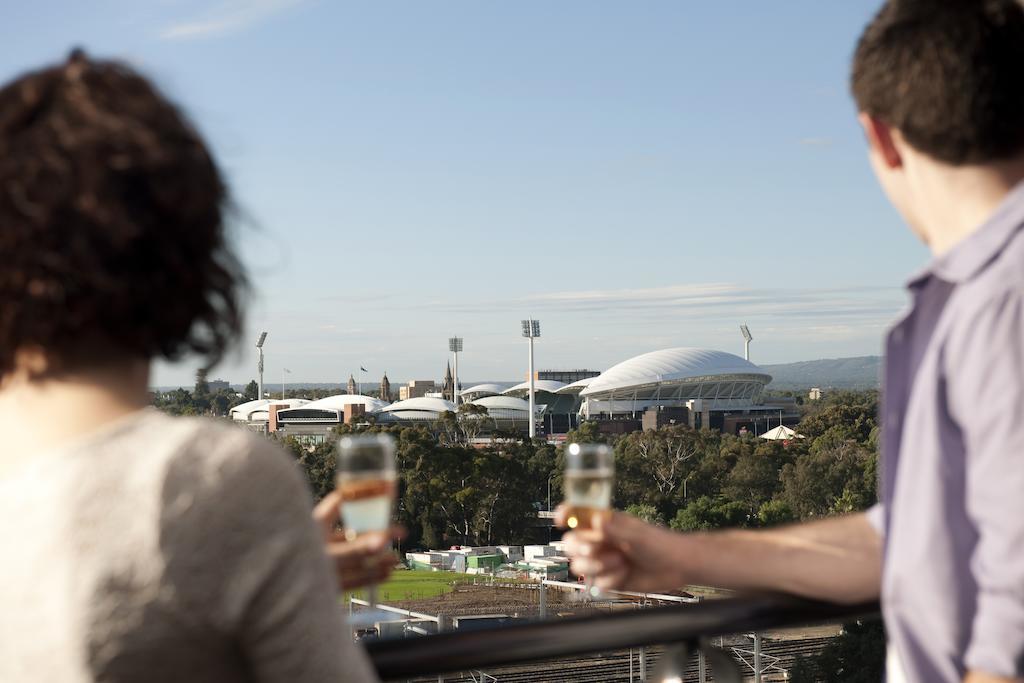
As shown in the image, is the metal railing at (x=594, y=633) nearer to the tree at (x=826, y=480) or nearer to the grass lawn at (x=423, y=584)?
the grass lawn at (x=423, y=584)

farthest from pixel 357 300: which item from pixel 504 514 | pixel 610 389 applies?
pixel 504 514

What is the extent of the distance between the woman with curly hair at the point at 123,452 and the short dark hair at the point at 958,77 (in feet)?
1.86

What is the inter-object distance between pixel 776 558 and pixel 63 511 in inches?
30.8

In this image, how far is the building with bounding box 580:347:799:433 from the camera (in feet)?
174

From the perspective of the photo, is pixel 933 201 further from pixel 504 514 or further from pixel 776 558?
pixel 504 514

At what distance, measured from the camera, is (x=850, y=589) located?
1193 mm

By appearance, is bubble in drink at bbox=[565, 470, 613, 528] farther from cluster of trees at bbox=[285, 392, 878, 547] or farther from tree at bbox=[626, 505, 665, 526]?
tree at bbox=[626, 505, 665, 526]

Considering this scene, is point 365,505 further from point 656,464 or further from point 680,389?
point 680,389

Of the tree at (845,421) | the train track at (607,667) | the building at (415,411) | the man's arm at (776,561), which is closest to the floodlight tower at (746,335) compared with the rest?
the building at (415,411)

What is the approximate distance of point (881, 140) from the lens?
39.5 inches

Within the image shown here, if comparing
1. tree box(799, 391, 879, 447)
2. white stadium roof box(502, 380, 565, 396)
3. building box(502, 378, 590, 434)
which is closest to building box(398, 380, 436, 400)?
white stadium roof box(502, 380, 565, 396)

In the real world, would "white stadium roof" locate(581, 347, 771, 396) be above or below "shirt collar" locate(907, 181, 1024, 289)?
below

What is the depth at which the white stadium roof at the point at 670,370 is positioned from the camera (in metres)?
53.4

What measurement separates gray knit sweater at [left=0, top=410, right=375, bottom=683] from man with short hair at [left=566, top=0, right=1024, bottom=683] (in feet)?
1.64
